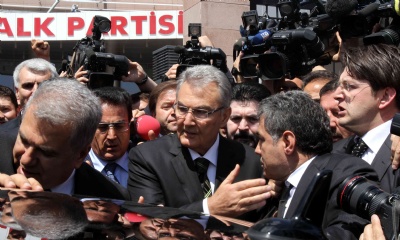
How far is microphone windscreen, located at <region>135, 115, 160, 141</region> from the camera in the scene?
515cm

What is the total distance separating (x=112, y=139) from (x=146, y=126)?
0.37 m

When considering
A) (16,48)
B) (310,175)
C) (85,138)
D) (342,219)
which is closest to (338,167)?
(310,175)

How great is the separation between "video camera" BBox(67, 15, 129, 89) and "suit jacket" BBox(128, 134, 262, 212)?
168cm

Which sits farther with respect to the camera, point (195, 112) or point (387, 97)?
point (195, 112)

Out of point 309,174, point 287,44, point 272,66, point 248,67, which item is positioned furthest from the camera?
point 248,67

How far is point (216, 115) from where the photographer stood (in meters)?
4.17

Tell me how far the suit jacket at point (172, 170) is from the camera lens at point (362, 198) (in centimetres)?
133

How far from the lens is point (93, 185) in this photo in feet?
10.3

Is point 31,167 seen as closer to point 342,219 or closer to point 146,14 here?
point 342,219

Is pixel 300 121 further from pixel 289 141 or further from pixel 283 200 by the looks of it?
pixel 283 200

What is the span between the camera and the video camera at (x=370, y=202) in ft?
7.30

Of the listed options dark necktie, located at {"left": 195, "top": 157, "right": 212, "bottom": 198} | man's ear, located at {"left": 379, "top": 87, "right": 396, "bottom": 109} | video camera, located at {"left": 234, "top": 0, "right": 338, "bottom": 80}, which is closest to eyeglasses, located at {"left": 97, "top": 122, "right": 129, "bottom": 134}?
dark necktie, located at {"left": 195, "top": 157, "right": 212, "bottom": 198}

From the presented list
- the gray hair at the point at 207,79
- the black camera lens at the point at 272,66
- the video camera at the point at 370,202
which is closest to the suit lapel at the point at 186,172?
the gray hair at the point at 207,79

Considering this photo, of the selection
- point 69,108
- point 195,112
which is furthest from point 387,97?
point 69,108
